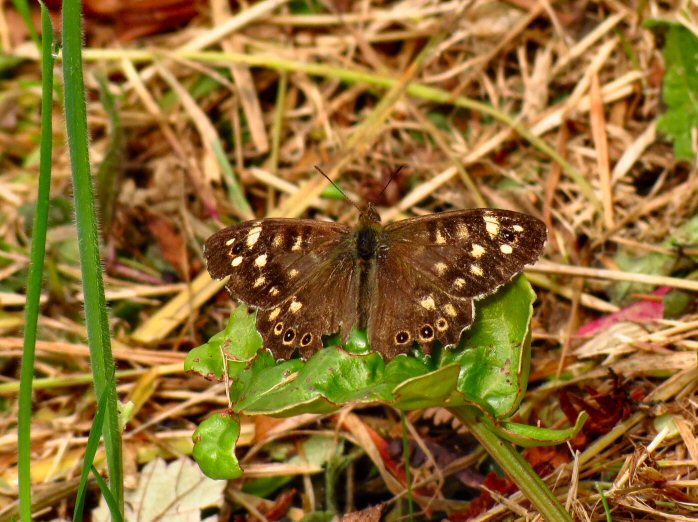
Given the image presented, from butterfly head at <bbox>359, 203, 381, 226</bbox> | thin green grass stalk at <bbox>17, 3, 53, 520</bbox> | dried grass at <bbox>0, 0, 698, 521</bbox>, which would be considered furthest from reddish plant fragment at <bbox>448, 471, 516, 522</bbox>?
thin green grass stalk at <bbox>17, 3, 53, 520</bbox>

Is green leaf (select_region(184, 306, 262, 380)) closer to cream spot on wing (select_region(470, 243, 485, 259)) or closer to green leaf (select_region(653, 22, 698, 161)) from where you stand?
cream spot on wing (select_region(470, 243, 485, 259))

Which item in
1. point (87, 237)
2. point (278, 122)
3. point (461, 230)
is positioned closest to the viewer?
point (87, 237)

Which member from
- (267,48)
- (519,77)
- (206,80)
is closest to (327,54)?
(267,48)

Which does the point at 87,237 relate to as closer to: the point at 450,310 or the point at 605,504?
the point at 450,310

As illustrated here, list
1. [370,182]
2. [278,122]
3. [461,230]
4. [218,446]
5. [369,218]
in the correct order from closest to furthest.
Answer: [218,446] → [461,230] → [369,218] → [370,182] → [278,122]

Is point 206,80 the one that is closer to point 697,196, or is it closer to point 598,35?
point 598,35

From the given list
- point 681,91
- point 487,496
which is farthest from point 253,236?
point 681,91

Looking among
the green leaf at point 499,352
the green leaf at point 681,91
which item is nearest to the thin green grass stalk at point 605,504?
the green leaf at point 499,352

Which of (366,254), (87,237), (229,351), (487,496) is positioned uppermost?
(87,237)
